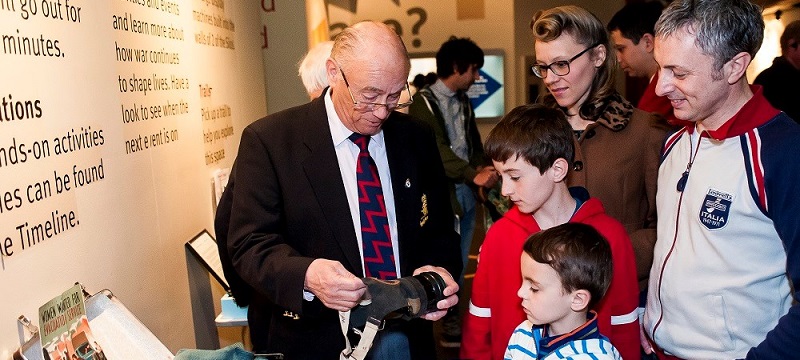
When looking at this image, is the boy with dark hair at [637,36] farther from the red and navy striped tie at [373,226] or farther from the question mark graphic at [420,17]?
the question mark graphic at [420,17]

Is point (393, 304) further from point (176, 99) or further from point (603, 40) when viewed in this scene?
point (176, 99)

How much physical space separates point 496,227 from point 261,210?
640 mm

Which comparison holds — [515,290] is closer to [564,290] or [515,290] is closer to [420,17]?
[564,290]

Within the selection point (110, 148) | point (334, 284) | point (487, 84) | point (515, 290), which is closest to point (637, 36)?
point (515, 290)

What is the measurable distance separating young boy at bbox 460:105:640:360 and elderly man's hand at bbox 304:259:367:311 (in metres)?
0.44

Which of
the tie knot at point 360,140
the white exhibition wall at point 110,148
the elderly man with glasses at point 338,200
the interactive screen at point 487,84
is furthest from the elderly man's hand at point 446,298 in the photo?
the interactive screen at point 487,84

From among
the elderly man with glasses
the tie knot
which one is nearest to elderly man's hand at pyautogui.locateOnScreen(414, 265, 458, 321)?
the elderly man with glasses

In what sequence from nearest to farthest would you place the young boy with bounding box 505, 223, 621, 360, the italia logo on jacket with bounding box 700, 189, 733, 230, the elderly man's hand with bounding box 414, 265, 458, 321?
the italia logo on jacket with bounding box 700, 189, 733, 230 < the young boy with bounding box 505, 223, 621, 360 < the elderly man's hand with bounding box 414, 265, 458, 321

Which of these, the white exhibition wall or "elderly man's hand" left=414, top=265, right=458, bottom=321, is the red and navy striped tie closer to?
"elderly man's hand" left=414, top=265, right=458, bottom=321

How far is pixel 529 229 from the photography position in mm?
2025

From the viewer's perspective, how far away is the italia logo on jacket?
5.51 ft

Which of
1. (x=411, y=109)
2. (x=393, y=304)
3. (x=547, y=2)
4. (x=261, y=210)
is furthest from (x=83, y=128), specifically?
Answer: (x=547, y=2)

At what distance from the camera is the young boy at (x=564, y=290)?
5.94 ft

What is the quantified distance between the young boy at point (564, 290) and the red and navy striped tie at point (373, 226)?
40 cm
